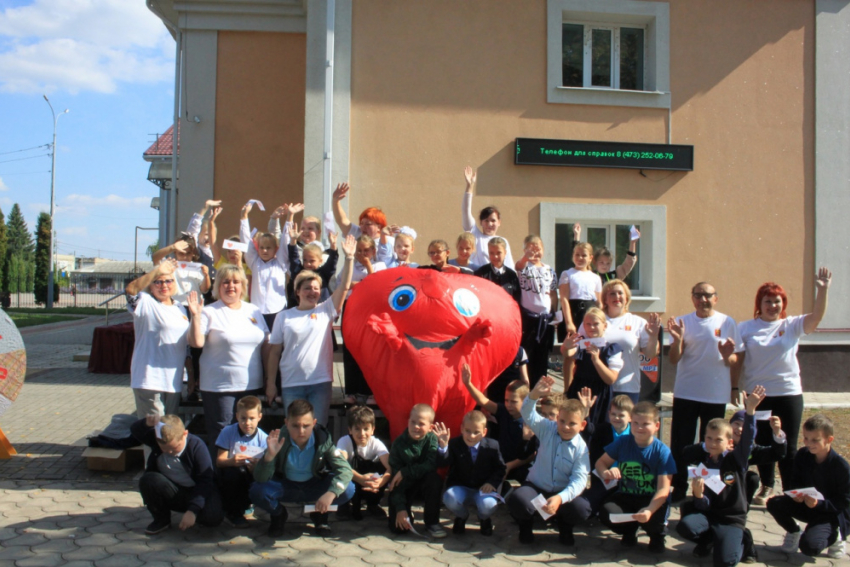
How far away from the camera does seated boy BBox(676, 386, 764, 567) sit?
3.98m

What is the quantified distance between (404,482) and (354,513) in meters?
0.48

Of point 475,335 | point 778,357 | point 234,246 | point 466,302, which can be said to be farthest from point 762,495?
point 234,246

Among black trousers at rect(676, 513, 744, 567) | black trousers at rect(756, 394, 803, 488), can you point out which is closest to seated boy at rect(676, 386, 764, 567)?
black trousers at rect(676, 513, 744, 567)

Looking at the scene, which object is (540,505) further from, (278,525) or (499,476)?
(278,525)

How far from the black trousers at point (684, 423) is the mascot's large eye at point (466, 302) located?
5.74 feet

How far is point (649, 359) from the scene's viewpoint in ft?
A: 17.0

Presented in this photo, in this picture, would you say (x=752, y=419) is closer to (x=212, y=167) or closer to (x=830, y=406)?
(x=830, y=406)

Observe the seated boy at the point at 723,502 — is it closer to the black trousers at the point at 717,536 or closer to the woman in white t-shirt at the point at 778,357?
the black trousers at the point at 717,536


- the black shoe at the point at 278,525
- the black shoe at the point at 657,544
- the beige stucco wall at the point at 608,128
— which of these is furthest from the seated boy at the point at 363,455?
the beige stucco wall at the point at 608,128

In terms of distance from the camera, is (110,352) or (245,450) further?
(110,352)

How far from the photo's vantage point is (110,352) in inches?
430

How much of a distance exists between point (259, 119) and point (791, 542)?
28.3 ft

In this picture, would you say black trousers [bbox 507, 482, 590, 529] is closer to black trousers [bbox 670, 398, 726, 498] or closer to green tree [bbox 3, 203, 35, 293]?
black trousers [bbox 670, 398, 726, 498]

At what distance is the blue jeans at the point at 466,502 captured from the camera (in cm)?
434
